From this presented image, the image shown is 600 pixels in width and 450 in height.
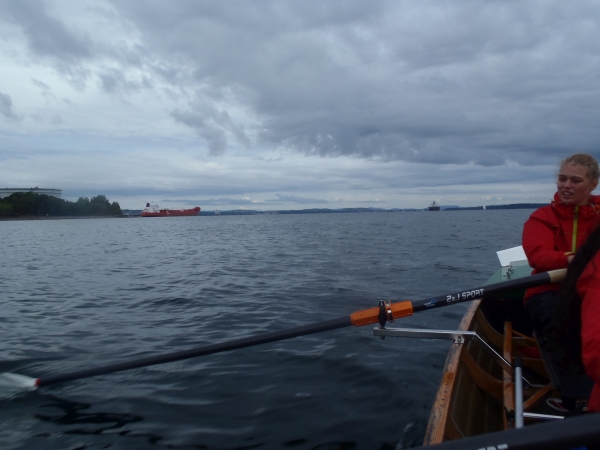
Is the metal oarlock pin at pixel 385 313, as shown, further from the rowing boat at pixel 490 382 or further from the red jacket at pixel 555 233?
the red jacket at pixel 555 233

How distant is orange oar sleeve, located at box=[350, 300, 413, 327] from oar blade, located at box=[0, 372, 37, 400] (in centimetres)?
408

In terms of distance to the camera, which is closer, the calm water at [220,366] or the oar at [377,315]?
the oar at [377,315]

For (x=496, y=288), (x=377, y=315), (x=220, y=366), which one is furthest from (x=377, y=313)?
(x=220, y=366)

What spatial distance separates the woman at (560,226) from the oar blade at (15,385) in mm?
5621

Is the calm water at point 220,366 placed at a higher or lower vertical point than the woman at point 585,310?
lower

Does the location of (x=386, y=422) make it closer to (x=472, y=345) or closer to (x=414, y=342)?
(x=472, y=345)

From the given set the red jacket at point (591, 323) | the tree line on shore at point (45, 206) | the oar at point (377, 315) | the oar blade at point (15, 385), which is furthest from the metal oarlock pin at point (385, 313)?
the tree line on shore at point (45, 206)

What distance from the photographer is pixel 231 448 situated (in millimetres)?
4449

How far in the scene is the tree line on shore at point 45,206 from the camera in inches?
4280

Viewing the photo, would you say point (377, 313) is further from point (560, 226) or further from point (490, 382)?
point (560, 226)

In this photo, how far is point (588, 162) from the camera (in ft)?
11.5

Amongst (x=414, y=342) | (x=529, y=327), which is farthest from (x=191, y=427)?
(x=529, y=327)

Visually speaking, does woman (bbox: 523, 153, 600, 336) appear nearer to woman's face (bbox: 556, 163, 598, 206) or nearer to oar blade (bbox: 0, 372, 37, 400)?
woman's face (bbox: 556, 163, 598, 206)

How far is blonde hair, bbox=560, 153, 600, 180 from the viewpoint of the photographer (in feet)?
11.5
